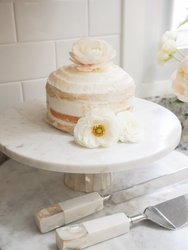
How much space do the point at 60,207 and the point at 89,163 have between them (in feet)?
0.32

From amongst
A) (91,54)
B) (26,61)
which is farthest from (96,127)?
(26,61)

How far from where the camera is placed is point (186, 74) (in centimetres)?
69

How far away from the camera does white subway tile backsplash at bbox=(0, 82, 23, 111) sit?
73 centimetres

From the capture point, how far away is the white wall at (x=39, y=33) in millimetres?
688

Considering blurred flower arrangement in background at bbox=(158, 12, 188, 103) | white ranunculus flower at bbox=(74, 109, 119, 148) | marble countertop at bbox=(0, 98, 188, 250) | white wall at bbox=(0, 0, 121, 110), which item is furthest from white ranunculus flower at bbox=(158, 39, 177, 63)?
white ranunculus flower at bbox=(74, 109, 119, 148)

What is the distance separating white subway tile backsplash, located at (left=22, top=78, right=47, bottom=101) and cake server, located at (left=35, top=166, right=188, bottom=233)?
0.30 m

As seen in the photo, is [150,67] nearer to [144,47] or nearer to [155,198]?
[144,47]

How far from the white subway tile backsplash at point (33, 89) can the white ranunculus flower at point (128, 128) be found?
0.29m

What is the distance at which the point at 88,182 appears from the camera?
1.95 ft

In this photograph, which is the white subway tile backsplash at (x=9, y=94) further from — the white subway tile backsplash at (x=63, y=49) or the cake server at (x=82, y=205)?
the cake server at (x=82, y=205)

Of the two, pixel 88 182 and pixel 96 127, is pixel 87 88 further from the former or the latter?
pixel 88 182

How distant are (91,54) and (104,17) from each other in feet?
0.88

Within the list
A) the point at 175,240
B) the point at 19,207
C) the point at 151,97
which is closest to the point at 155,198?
the point at 175,240

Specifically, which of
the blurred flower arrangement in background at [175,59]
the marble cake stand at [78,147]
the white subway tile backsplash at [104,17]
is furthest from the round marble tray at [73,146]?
the white subway tile backsplash at [104,17]
